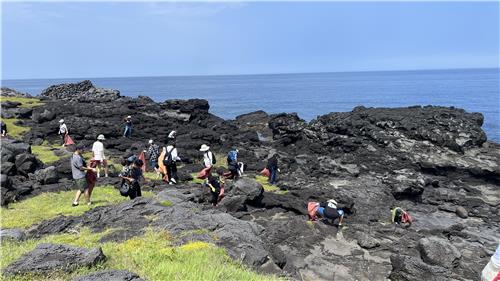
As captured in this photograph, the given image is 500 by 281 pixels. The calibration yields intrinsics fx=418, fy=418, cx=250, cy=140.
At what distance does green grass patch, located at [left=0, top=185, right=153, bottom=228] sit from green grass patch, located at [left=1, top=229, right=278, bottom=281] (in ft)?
17.5

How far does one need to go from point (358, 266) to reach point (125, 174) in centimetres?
1090

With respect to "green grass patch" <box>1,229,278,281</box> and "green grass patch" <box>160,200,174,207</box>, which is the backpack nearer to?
"green grass patch" <box>160,200,174,207</box>

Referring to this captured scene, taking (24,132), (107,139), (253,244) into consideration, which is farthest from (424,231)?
(24,132)

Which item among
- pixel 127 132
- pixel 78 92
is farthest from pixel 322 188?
pixel 78 92

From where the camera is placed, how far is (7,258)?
9984 mm

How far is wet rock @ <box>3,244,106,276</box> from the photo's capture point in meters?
8.46

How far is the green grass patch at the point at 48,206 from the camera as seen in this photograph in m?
17.5

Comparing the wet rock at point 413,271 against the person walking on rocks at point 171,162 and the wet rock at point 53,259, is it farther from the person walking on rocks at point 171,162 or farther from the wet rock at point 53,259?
the person walking on rocks at point 171,162

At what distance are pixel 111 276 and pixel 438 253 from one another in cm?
1448

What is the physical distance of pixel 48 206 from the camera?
64.3 feet

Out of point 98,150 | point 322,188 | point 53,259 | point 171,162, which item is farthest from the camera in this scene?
point 322,188

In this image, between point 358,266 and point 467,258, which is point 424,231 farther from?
point 358,266

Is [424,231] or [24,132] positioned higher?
[24,132]

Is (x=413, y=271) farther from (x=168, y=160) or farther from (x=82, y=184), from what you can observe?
(x=168, y=160)
